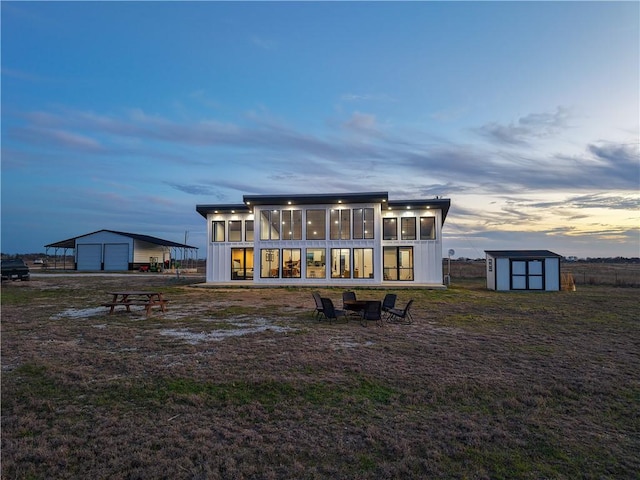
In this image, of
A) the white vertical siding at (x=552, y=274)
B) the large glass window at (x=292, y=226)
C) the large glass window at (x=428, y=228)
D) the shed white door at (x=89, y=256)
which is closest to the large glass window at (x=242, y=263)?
the large glass window at (x=292, y=226)

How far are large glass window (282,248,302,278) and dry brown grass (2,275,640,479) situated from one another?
13853 mm

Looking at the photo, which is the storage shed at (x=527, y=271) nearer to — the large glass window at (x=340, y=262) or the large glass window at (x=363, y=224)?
the large glass window at (x=363, y=224)

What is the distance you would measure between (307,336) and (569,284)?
18.8 metres

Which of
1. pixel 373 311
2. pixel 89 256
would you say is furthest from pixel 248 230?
pixel 89 256

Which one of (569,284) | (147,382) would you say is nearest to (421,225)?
(569,284)

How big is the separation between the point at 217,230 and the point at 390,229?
37.4ft

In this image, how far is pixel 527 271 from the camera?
21.1m

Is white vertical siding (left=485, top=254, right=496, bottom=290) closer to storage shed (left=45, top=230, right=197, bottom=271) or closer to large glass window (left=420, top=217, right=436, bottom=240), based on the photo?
large glass window (left=420, top=217, right=436, bottom=240)

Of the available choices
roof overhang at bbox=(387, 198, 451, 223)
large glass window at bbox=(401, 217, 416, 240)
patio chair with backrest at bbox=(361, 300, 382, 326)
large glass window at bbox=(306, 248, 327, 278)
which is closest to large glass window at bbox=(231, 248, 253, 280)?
large glass window at bbox=(306, 248, 327, 278)

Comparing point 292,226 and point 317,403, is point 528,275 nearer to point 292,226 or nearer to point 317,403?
point 292,226

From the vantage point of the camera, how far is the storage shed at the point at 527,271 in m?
20.8

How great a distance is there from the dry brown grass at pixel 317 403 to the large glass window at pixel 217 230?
15.9 metres

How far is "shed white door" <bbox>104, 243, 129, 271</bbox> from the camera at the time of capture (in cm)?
4244

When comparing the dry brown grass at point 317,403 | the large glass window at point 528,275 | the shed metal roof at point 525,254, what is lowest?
the dry brown grass at point 317,403
